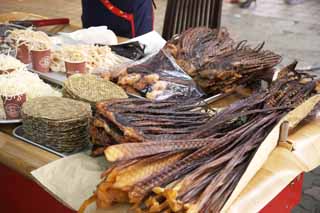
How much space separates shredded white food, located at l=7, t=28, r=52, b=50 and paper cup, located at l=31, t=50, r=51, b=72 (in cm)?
3

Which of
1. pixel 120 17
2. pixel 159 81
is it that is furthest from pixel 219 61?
pixel 120 17

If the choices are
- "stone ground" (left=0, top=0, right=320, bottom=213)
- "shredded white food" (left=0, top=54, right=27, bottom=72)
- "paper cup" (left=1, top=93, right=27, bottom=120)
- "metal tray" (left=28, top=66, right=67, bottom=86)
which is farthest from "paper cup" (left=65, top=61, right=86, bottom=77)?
"stone ground" (left=0, top=0, right=320, bottom=213)

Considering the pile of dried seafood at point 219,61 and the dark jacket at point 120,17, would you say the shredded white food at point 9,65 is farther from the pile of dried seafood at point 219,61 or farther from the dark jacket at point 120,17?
the dark jacket at point 120,17

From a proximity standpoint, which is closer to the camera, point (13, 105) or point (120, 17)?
point (13, 105)

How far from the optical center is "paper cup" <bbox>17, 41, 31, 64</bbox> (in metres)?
1.56

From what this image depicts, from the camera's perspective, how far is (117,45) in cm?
173

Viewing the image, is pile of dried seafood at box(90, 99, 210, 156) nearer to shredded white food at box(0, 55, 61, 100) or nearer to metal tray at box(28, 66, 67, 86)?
shredded white food at box(0, 55, 61, 100)

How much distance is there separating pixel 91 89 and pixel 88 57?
0.94ft

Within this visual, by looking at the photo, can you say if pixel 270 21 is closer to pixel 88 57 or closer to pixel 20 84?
pixel 88 57

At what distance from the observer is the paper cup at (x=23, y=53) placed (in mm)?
1558

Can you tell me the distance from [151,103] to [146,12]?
1134mm

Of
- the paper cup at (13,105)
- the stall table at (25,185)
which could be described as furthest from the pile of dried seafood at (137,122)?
the paper cup at (13,105)

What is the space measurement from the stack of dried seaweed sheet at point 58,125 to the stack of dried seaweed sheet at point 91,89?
77 mm

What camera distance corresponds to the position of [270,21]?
18.0ft
